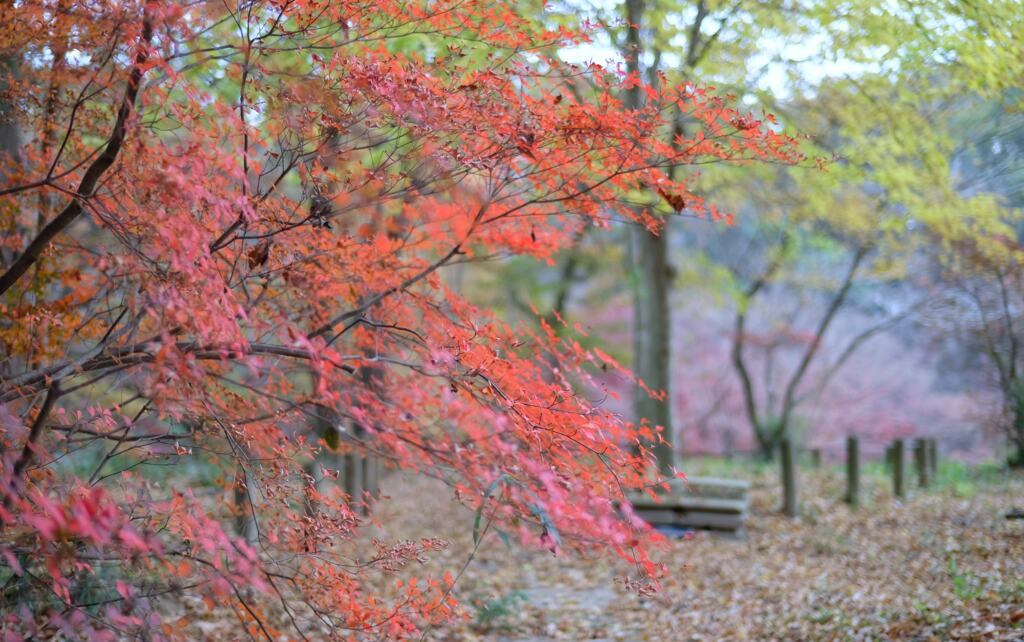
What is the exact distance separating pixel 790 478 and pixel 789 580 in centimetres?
341

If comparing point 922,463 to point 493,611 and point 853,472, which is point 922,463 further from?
point 493,611

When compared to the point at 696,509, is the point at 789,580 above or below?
below

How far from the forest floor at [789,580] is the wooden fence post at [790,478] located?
27 centimetres

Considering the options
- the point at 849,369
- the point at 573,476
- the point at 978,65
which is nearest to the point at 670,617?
the point at 573,476

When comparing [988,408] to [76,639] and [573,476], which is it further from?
[76,639]

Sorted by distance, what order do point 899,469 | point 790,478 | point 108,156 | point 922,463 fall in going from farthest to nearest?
point 922,463 < point 899,469 < point 790,478 < point 108,156

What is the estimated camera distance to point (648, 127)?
420 cm

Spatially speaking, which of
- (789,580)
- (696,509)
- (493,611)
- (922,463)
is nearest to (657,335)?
(696,509)

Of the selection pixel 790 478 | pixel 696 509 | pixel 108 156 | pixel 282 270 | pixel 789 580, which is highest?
pixel 108 156

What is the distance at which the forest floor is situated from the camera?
5.66m

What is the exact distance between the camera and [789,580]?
744cm

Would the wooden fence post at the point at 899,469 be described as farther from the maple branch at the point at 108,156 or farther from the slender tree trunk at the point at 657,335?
the maple branch at the point at 108,156

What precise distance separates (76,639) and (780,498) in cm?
975

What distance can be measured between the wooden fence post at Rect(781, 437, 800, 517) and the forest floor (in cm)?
27
